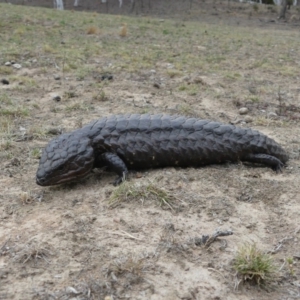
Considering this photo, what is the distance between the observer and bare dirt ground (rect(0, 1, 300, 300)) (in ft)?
9.61

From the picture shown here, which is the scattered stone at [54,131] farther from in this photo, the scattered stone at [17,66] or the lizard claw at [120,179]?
the scattered stone at [17,66]

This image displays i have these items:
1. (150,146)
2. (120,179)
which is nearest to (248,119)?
(150,146)

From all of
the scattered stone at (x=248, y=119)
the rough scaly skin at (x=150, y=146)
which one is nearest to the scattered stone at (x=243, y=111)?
the scattered stone at (x=248, y=119)

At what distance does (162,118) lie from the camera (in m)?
4.85

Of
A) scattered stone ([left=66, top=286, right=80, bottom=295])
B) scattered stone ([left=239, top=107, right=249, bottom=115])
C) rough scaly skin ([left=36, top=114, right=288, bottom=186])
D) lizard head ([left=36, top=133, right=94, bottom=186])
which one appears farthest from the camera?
scattered stone ([left=239, top=107, right=249, bottom=115])

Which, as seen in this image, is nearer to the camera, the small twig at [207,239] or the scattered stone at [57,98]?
the small twig at [207,239]

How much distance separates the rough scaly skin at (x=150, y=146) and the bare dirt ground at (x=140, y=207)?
0.50ft

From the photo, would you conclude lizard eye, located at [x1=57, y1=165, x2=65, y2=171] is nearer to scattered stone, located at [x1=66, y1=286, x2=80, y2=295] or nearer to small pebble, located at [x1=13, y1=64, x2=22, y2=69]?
scattered stone, located at [x1=66, y1=286, x2=80, y2=295]

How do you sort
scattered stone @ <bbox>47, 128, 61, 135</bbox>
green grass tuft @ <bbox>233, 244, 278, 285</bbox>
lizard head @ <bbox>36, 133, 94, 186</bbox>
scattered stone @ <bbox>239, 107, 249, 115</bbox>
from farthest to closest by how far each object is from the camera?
scattered stone @ <bbox>239, 107, 249, 115</bbox>, scattered stone @ <bbox>47, 128, 61, 135</bbox>, lizard head @ <bbox>36, 133, 94, 186</bbox>, green grass tuft @ <bbox>233, 244, 278, 285</bbox>

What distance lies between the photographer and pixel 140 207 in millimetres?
3850

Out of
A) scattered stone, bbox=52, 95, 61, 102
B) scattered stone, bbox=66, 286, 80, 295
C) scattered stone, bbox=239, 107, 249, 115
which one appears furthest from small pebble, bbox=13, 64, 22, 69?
scattered stone, bbox=66, 286, 80, 295

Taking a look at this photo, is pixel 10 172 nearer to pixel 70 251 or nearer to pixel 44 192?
pixel 44 192

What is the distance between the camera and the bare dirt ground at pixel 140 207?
2928 mm

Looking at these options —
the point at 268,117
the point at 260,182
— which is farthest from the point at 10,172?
the point at 268,117
